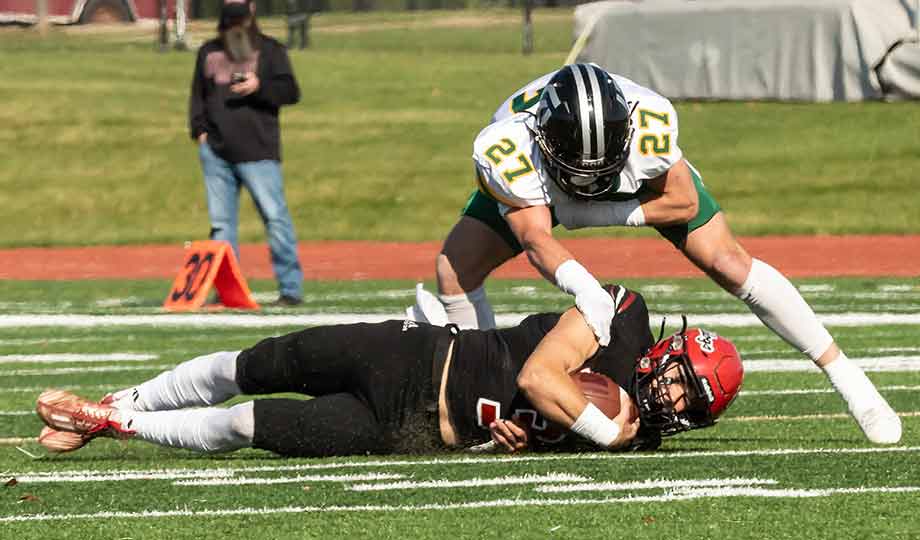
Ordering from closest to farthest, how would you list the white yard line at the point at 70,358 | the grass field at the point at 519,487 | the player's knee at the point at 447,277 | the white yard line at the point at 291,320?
the grass field at the point at 519,487
the player's knee at the point at 447,277
the white yard line at the point at 70,358
the white yard line at the point at 291,320

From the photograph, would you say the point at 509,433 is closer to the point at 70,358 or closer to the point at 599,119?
the point at 599,119

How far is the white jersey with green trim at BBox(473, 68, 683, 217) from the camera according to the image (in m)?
6.66

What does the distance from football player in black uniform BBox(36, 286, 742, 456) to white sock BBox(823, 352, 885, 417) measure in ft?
2.57

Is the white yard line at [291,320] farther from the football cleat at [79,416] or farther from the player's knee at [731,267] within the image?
the football cleat at [79,416]

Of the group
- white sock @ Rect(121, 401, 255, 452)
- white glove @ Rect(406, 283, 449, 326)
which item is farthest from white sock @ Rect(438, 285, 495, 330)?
white sock @ Rect(121, 401, 255, 452)

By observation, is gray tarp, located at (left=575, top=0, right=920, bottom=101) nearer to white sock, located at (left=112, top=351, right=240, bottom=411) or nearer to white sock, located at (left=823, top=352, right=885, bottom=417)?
white sock, located at (left=823, top=352, right=885, bottom=417)

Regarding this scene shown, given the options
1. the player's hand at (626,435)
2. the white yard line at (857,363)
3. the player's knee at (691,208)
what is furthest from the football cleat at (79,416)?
the white yard line at (857,363)

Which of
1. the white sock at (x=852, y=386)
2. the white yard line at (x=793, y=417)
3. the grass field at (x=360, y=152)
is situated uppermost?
the white sock at (x=852, y=386)

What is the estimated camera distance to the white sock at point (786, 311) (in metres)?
6.94

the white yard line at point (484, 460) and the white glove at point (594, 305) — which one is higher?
the white glove at point (594, 305)

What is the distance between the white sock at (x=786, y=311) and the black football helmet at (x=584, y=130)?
74 centimetres

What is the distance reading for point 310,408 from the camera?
6.22 m

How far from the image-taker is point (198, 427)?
20.6 ft

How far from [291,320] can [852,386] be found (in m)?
5.95
